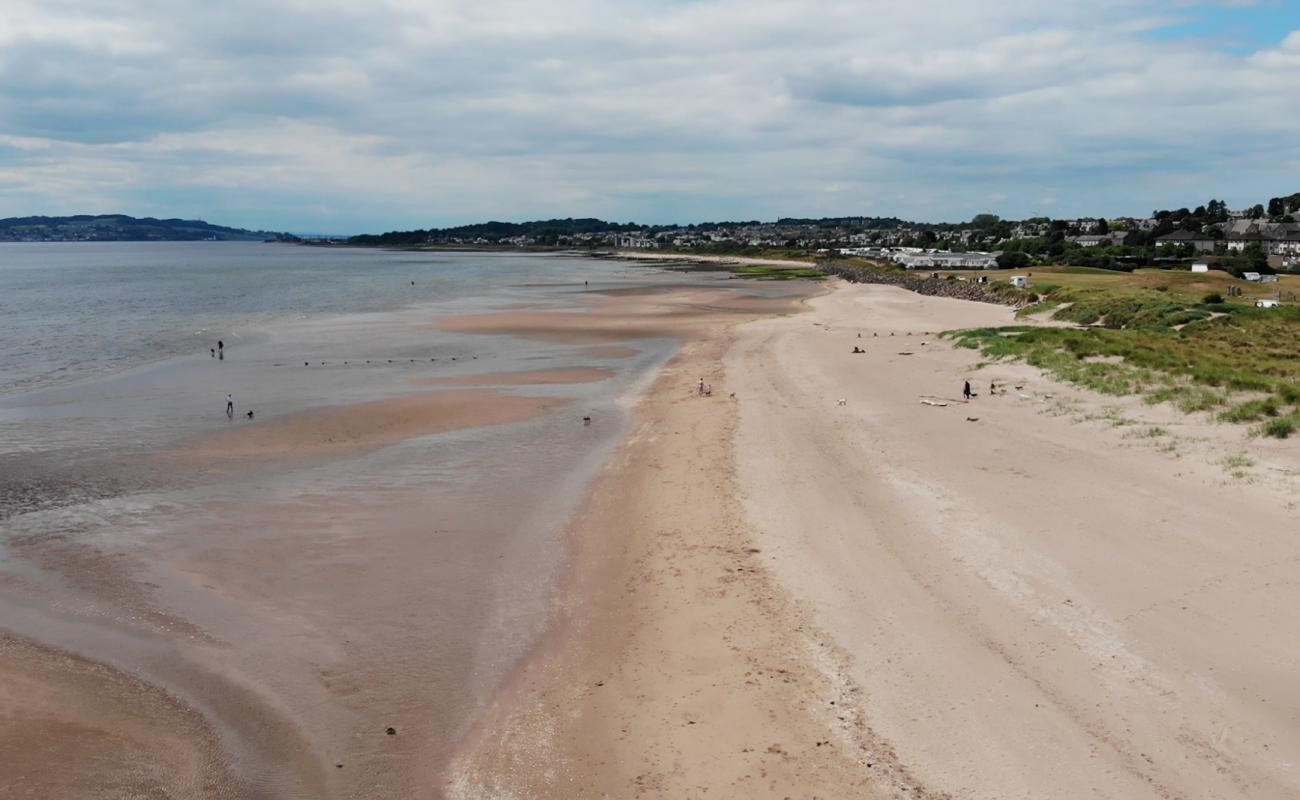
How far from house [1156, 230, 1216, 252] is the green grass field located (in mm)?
65921

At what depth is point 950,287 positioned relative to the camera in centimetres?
7650

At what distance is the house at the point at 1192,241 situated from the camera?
112m

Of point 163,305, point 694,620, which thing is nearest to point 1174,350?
point 694,620

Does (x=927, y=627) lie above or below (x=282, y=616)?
above

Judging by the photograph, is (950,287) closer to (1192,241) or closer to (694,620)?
(1192,241)

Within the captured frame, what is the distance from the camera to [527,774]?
8.29 m

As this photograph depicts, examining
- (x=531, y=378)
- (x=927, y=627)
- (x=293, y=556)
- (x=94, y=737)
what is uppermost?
(x=531, y=378)

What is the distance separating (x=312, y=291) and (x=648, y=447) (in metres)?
75.3

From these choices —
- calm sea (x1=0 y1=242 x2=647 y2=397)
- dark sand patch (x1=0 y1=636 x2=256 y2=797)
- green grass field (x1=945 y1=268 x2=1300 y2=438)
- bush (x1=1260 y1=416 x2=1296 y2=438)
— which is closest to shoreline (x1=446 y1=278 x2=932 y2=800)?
dark sand patch (x1=0 y1=636 x2=256 y2=797)

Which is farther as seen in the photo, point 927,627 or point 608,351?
point 608,351

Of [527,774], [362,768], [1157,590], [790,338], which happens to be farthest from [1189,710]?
[790,338]

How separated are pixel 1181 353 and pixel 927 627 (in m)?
22.2

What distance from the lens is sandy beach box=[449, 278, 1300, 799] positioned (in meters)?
7.94

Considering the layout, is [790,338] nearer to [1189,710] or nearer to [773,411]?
[773,411]
